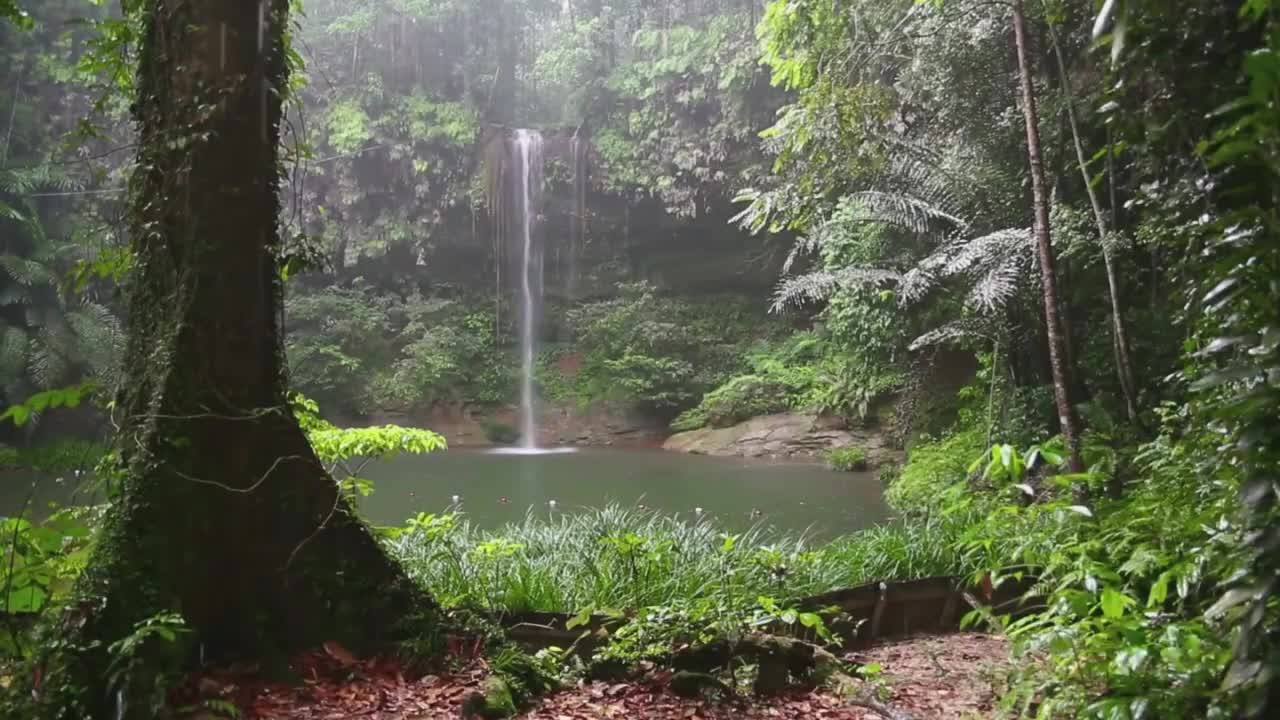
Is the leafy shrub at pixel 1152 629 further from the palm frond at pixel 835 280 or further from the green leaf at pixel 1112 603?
the palm frond at pixel 835 280

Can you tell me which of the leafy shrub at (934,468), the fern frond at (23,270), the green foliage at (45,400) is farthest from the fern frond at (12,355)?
the green foliage at (45,400)

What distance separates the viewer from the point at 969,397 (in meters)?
9.10

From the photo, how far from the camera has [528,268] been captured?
1936 centimetres

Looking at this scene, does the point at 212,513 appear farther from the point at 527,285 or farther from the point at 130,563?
the point at 527,285

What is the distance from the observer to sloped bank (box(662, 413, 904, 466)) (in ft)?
39.7

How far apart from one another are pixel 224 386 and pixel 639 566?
1.93 meters

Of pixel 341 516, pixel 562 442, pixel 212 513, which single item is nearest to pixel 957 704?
pixel 341 516

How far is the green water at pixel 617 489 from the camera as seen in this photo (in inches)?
326

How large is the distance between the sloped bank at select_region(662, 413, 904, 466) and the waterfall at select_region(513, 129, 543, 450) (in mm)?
4334

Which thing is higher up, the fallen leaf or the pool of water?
the fallen leaf

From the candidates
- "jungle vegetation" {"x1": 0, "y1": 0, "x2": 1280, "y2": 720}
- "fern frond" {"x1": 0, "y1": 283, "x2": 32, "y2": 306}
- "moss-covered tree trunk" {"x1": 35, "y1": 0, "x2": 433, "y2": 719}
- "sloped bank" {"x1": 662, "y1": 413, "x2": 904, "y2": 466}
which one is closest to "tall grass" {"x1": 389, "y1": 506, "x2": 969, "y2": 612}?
"jungle vegetation" {"x1": 0, "y1": 0, "x2": 1280, "y2": 720}

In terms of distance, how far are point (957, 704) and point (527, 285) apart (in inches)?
689

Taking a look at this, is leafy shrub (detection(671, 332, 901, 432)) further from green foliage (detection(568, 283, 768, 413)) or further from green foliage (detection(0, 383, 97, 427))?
green foliage (detection(0, 383, 97, 427))

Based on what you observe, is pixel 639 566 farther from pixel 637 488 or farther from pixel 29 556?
pixel 637 488
